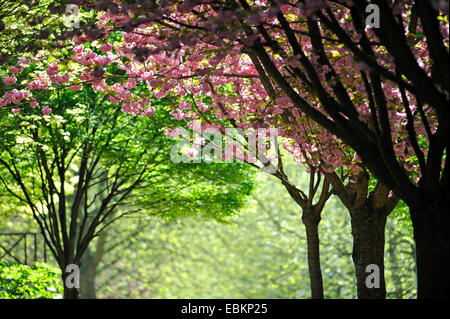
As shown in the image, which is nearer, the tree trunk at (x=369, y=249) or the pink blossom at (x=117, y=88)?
the tree trunk at (x=369, y=249)

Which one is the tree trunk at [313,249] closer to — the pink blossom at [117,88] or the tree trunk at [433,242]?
the pink blossom at [117,88]

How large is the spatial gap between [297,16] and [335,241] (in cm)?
1585

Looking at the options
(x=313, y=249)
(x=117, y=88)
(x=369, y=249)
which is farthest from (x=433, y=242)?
(x=117, y=88)

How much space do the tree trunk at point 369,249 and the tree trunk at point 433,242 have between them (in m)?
2.01

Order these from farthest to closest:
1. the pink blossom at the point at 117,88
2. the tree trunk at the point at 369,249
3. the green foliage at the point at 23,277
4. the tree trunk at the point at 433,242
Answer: the green foliage at the point at 23,277, the pink blossom at the point at 117,88, the tree trunk at the point at 369,249, the tree trunk at the point at 433,242

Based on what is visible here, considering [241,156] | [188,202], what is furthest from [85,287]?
[241,156]

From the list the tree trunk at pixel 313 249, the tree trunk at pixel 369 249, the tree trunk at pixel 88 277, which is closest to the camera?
the tree trunk at pixel 369 249

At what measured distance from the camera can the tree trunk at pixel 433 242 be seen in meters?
4.69

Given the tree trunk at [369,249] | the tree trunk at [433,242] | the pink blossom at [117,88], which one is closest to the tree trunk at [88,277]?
the pink blossom at [117,88]

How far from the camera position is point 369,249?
6.97 meters

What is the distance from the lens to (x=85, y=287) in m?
22.5

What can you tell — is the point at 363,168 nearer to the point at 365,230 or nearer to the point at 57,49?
the point at 365,230

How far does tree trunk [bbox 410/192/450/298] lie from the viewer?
15.4 feet

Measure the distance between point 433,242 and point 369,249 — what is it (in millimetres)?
2245
